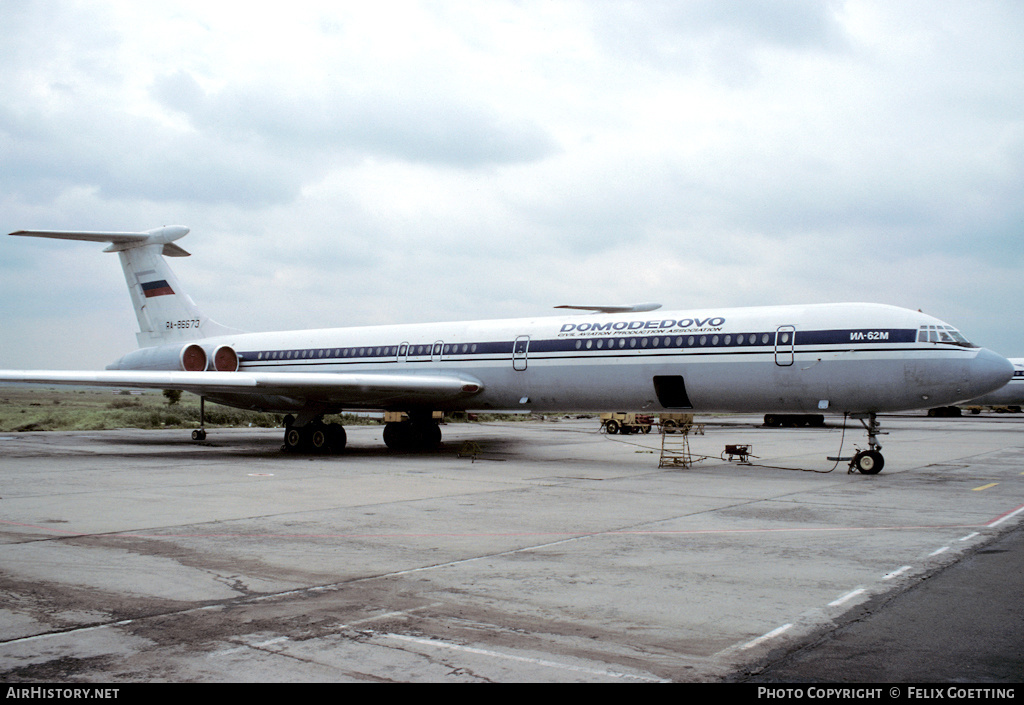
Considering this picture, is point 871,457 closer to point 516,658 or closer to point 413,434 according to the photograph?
point 413,434

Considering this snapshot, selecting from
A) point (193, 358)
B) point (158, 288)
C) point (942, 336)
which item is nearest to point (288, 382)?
point (193, 358)

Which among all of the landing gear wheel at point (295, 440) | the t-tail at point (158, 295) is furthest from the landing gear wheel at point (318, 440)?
the t-tail at point (158, 295)

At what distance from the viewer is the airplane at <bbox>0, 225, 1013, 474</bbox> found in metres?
15.0

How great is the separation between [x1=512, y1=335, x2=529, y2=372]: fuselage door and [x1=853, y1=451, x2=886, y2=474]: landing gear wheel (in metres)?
7.47

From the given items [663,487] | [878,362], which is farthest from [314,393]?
[878,362]

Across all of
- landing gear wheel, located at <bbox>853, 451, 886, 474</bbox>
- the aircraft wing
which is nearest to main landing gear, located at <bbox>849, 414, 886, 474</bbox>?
landing gear wheel, located at <bbox>853, 451, 886, 474</bbox>

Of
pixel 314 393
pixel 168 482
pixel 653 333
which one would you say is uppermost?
pixel 653 333

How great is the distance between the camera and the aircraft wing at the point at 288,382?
62.8ft

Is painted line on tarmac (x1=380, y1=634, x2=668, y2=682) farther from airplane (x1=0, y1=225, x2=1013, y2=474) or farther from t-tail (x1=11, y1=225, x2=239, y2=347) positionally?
t-tail (x1=11, y1=225, x2=239, y2=347)

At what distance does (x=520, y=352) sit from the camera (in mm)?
19219

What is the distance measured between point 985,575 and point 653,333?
35.5ft

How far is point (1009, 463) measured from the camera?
19.0 metres

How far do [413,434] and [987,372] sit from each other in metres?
14.2
